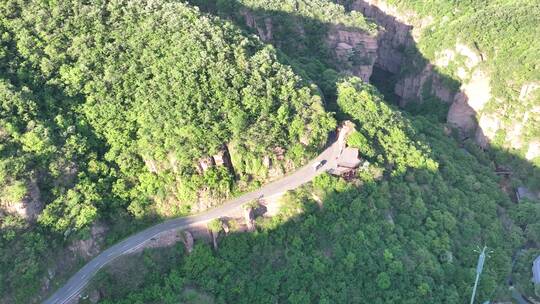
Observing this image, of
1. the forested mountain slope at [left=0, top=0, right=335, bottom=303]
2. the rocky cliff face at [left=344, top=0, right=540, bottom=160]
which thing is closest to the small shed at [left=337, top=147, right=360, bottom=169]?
the forested mountain slope at [left=0, top=0, right=335, bottom=303]

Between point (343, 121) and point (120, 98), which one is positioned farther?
point (343, 121)

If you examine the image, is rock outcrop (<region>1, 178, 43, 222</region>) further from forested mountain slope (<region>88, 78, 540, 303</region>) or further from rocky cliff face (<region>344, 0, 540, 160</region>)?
rocky cliff face (<region>344, 0, 540, 160</region>)

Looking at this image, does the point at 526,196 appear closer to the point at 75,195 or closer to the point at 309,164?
the point at 309,164

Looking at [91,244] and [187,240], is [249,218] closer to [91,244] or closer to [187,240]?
[187,240]

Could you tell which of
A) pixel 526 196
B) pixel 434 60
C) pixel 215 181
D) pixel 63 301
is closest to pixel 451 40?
pixel 434 60

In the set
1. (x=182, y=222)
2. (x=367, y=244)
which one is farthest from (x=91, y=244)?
(x=367, y=244)

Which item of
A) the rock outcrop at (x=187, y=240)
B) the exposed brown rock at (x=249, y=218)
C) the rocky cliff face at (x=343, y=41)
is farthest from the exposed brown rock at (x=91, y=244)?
the rocky cliff face at (x=343, y=41)

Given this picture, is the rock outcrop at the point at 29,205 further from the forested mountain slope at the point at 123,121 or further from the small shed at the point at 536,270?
the small shed at the point at 536,270
